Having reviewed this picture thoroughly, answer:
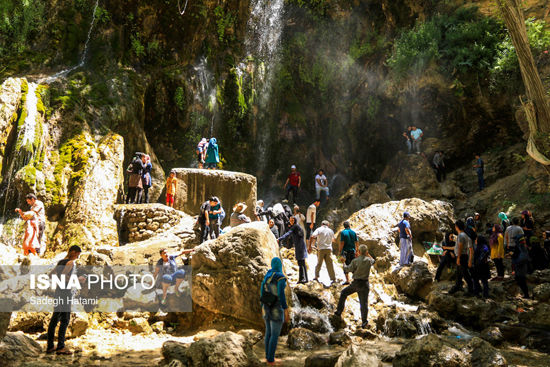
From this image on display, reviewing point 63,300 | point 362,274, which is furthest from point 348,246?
point 63,300

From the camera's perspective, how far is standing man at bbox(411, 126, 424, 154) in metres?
18.7

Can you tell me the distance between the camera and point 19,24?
1559 cm

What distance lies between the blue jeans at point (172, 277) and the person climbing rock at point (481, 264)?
638 centimetres

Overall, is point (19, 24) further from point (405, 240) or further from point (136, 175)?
point (405, 240)

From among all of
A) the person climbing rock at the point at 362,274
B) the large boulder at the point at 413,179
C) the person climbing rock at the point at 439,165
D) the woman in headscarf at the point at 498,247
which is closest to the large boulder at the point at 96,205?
the person climbing rock at the point at 362,274

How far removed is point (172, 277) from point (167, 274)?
0.40ft

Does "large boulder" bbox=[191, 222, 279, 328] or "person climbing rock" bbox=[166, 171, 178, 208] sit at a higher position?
"person climbing rock" bbox=[166, 171, 178, 208]

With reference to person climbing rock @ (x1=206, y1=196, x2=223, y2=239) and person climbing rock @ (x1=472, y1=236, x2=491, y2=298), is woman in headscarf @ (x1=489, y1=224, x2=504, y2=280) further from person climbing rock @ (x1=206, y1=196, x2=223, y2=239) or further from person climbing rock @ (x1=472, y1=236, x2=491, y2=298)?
person climbing rock @ (x1=206, y1=196, x2=223, y2=239)

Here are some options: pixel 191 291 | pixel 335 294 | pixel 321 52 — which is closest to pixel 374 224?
pixel 335 294

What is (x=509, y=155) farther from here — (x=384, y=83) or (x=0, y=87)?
(x=0, y=87)

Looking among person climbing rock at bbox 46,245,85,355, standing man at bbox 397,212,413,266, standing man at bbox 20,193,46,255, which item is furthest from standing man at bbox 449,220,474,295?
standing man at bbox 20,193,46,255

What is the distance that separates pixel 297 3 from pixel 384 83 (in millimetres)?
6389

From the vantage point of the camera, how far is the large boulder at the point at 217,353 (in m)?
5.77

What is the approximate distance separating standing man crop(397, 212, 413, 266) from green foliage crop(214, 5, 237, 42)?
12353mm
